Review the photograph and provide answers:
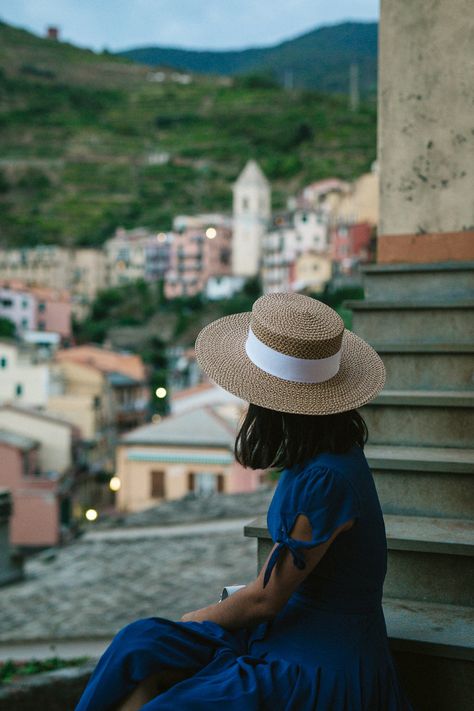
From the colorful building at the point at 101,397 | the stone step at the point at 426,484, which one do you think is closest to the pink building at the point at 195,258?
the colorful building at the point at 101,397

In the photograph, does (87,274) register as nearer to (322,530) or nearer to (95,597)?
(95,597)

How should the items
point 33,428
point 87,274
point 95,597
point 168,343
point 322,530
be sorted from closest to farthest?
1. point 322,530
2. point 95,597
3. point 33,428
4. point 168,343
5. point 87,274

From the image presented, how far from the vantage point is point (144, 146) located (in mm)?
102625

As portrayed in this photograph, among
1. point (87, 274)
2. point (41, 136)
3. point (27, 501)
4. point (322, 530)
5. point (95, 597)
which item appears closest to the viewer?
point (322, 530)

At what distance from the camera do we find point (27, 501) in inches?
976

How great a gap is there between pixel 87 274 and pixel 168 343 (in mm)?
18206

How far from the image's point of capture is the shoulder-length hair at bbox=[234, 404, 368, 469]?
1.78m

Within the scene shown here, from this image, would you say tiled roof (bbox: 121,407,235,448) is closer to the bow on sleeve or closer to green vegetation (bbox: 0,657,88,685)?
green vegetation (bbox: 0,657,88,685)

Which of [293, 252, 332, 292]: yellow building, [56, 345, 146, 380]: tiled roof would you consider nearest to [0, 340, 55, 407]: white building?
[56, 345, 146, 380]: tiled roof

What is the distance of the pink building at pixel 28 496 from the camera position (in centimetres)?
2439

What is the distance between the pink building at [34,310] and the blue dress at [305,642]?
50.6 m

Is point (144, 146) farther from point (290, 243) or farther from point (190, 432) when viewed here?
point (190, 432)

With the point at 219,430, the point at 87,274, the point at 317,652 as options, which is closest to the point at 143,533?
the point at 317,652

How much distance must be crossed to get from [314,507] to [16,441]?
24.0 meters
